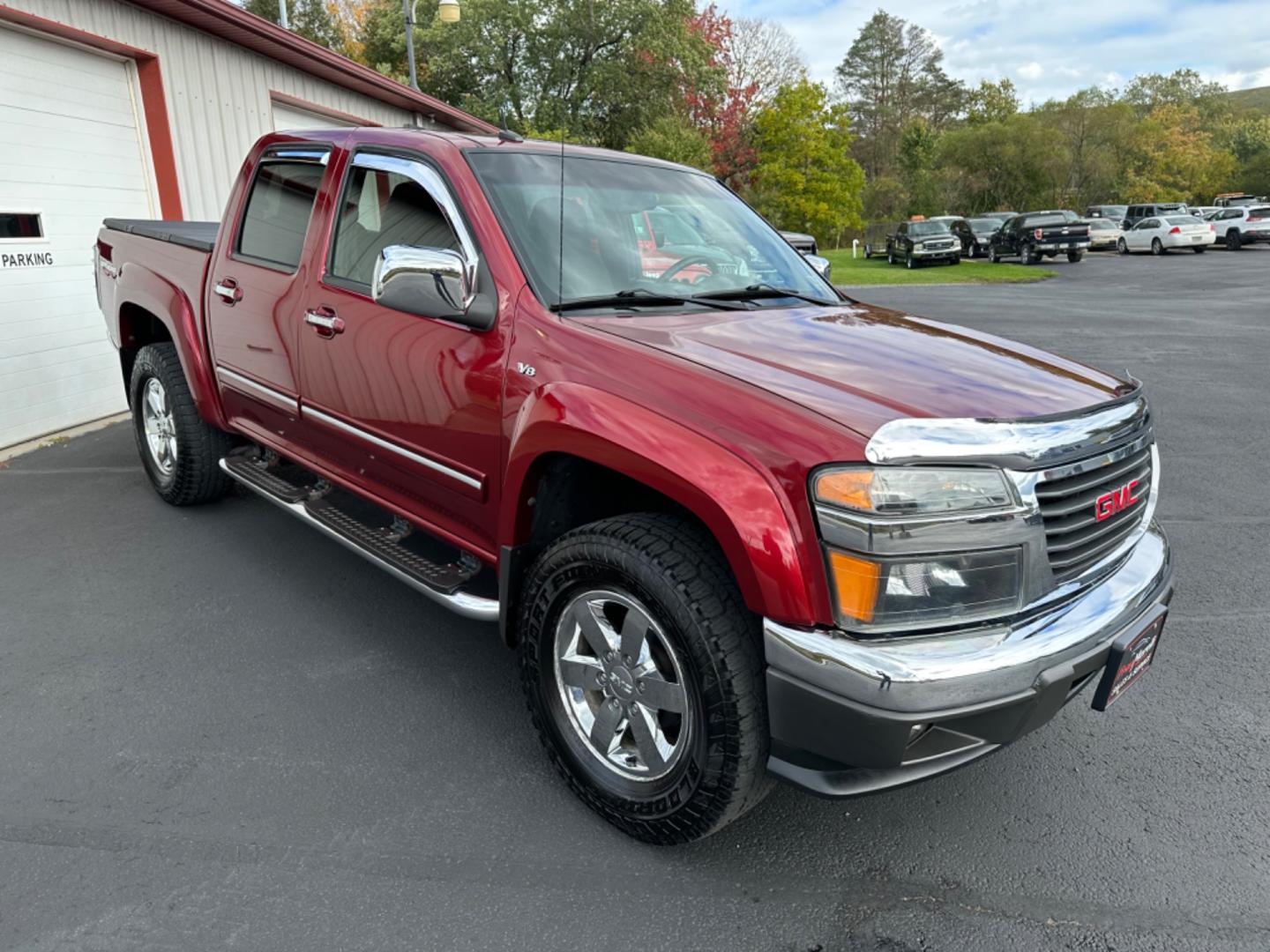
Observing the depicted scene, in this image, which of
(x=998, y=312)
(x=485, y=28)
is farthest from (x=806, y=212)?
(x=998, y=312)

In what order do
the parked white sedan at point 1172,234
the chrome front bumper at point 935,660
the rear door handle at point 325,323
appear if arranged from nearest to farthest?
the chrome front bumper at point 935,660 → the rear door handle at point 325,323 → the parked white sedan at point 1172,234

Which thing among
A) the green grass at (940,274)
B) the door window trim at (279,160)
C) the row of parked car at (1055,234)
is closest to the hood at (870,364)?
the door window trim at (279,160)

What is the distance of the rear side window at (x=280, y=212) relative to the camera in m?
3.91

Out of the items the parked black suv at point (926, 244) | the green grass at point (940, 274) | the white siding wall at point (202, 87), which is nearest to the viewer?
the white siding wall at point (202, 87)

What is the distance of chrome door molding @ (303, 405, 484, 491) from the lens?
9.87ft

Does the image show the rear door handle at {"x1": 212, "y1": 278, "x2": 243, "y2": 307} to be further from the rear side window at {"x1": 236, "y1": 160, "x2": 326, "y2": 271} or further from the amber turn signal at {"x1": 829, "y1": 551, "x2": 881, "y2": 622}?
the amber turn signal at {"x1": 829, "y1": 551, "x2": 881, "y2": 622}

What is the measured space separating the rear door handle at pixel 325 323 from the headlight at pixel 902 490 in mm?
2181

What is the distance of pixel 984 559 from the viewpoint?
2.09 meters

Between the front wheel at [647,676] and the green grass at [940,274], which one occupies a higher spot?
the front wheel at [647,676]

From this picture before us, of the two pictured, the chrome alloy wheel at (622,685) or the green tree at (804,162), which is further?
the green tree at (804,162)

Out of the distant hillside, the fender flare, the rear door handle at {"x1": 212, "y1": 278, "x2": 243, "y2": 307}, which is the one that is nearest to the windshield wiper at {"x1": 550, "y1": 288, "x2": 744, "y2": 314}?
the rear door handle at {"x1": 212, "y1": 278, "x2": 243, "y2": 307}

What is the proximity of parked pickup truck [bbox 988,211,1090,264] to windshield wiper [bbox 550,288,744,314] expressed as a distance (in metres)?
30.9

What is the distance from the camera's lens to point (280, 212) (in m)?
4.12

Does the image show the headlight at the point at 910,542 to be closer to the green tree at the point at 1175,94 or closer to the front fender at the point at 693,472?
the front fender at the point at 693,472
